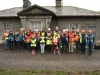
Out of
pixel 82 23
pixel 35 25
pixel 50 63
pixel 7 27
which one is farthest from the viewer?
pixel 7 27

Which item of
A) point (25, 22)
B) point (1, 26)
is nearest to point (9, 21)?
point (1, 26)

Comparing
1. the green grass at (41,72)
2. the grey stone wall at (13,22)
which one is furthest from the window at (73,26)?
the green grass at (41,72)

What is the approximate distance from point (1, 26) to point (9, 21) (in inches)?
35.7

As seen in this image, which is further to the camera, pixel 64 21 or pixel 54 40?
pixel 64 21

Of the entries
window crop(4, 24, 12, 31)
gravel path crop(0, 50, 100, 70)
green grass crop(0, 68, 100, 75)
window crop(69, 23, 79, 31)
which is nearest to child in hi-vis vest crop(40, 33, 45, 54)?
gravel path crop(0, 50, 100, 70)

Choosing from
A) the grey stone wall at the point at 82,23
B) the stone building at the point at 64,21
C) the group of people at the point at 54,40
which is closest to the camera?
the group of people at the point at 54,40

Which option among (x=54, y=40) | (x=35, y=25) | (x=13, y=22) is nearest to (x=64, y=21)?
(x=35, y=25)

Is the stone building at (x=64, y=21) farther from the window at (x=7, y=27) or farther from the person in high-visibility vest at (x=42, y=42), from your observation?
the person in high-visibility vest at (x=42, y=42)

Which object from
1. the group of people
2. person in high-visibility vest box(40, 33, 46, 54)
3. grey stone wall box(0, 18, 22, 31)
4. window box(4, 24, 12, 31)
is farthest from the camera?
window box(4, 24, 12, 31)

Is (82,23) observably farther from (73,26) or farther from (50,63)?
(50,63)

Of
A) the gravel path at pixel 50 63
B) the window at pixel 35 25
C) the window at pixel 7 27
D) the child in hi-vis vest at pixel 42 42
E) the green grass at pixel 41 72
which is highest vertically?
the window at pixel 35 25

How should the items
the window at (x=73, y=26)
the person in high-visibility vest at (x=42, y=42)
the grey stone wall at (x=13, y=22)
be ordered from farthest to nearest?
1. the grey stone wall at (x=13, y=22)
2. the window at (x=73, y=26)
3. the person in high-visibility vest at (x=42, y=42)

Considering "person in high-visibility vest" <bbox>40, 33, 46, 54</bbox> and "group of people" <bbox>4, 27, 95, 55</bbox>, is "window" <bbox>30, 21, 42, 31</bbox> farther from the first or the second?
"person in high-visibility vest" <bbox>40, 33, 46, 54</bbox>

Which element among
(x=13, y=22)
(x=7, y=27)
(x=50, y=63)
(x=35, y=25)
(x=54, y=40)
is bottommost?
(x=50, y=63)
